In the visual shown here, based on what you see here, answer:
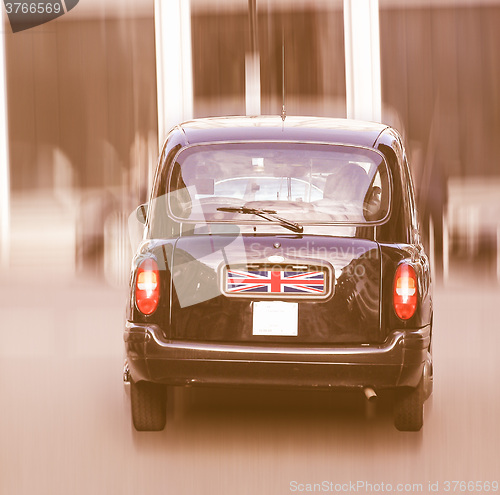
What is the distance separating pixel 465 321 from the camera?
35.0 ft

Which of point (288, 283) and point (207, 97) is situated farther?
point (207, 97)

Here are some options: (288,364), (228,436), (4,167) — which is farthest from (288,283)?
(4,167)

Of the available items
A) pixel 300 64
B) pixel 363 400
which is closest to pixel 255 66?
pixel 300 64

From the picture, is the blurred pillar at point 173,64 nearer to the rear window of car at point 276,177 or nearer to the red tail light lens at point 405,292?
the rear window of car at point 276,177

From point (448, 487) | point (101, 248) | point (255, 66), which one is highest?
point (255, 66)

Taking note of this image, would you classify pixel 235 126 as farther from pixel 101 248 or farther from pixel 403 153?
pixel 101 248

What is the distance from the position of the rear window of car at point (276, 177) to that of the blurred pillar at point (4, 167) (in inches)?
380

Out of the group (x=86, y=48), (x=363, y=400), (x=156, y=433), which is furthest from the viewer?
(x=86, y=48)

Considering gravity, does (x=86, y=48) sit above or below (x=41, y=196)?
above

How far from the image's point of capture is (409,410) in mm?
6223

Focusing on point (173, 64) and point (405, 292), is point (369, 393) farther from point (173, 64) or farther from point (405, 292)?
point (173, 64)

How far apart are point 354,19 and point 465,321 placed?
6.10m

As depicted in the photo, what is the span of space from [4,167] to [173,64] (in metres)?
2.75

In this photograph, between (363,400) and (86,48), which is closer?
(363,400)
